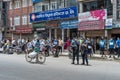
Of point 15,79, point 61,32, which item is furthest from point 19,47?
point 15,79

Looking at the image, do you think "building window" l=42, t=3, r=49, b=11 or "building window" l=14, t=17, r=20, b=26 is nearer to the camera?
"building window" l=42, t=3, r=49, b=11

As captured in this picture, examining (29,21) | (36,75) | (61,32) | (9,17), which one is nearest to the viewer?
(36,75)

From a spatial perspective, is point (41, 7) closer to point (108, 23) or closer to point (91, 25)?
point (91, 25)

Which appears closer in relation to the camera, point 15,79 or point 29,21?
point 15,79

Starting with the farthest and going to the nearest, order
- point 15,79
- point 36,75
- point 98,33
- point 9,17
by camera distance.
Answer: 1. point 9,17
2. point 98,33
3. point 36,75
4. point 15,79

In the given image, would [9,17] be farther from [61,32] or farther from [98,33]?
[98,33]

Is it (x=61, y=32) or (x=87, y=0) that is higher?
(x=87, y=0)

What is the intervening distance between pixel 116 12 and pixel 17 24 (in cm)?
2608

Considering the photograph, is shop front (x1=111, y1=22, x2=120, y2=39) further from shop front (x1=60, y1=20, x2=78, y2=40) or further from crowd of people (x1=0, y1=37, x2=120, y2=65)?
shop front (x1=60, y1=20, x2=78, y2=40)

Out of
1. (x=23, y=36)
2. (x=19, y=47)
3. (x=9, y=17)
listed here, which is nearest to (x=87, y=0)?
(x=19, y=47)

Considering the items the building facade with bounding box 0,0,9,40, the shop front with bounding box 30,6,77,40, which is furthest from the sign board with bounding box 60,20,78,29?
the building facade with bounding box 0,0,9,40

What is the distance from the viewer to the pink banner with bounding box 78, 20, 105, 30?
136 ft

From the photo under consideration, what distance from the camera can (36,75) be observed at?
17.8m

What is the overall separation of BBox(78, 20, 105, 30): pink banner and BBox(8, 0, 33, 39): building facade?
14334mm
